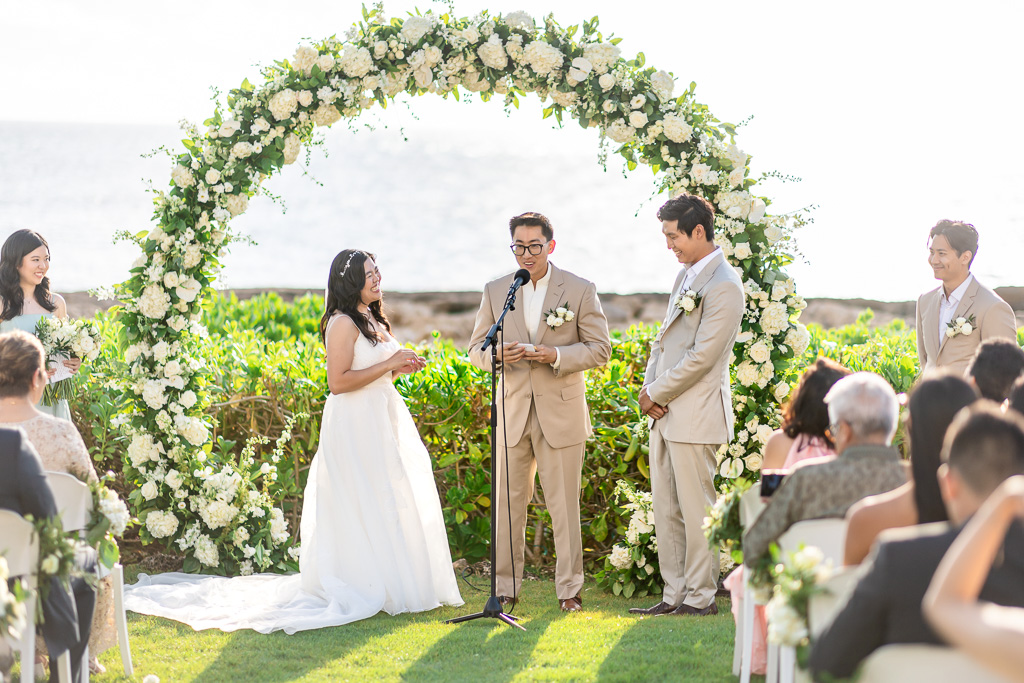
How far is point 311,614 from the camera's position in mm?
5141

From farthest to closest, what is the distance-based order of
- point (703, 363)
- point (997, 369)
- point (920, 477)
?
1. point (703, 363)
2. point (997, 369)
3. point (920, 477)

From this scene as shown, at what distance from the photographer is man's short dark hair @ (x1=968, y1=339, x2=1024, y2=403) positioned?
155 inches

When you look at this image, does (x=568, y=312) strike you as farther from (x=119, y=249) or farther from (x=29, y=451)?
(x=119, y=249)

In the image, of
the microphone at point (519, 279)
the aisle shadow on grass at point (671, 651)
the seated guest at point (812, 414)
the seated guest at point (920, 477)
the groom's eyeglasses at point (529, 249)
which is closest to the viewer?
the seated guest at point (920, 477)

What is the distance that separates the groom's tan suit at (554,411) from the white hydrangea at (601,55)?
1239 mm

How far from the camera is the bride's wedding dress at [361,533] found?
5379 millimetres

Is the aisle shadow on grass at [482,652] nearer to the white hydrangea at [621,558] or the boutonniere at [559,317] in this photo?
the white hydrangea at [621,558]

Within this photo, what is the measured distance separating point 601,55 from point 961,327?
2555mm

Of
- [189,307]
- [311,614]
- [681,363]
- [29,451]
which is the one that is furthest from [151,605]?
[681,363]

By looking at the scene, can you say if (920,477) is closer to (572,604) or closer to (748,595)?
(748,595)

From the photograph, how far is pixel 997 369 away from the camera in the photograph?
3949 millimetres

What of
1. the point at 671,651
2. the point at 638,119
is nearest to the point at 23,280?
the point at 638,119

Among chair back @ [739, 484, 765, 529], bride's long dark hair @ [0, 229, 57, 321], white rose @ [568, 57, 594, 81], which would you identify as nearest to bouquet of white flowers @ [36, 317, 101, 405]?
bride's long dark hair @ [0, 229, 57, 321]

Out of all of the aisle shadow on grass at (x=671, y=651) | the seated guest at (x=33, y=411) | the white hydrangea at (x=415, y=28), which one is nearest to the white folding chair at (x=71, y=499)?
the seated guest at (x=33, y=411)
